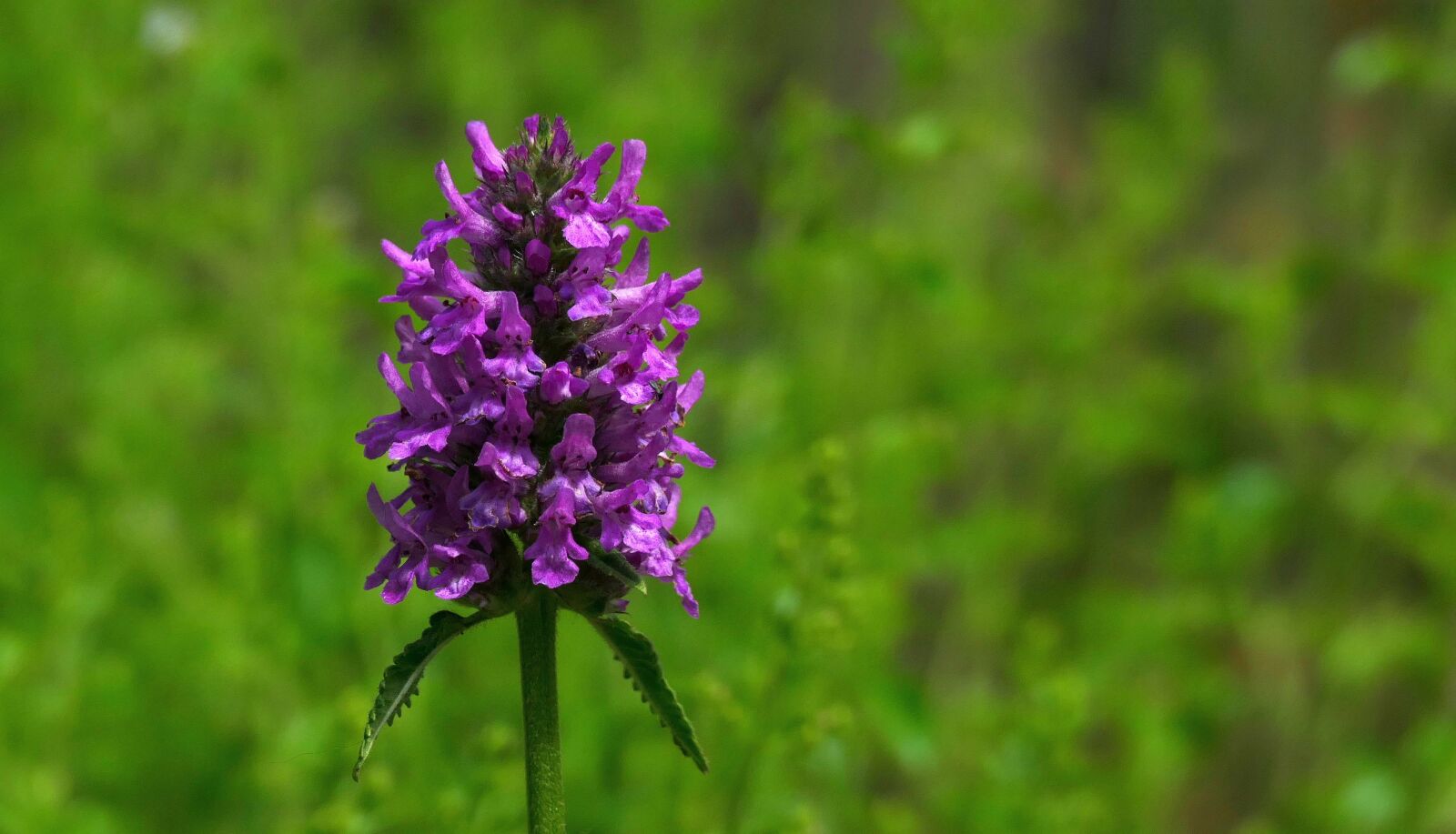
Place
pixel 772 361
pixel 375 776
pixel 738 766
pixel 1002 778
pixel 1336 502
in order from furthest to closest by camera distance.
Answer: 1. pixel 1336 502
2. pixel 772 361
3. pixel 1002 778
4. pixel 738 766
5. pixel 375 776

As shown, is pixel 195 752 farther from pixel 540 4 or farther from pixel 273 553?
pixel 540 4

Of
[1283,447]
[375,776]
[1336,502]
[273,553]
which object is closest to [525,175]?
[375,776]

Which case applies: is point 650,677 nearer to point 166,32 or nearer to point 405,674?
point 405,674

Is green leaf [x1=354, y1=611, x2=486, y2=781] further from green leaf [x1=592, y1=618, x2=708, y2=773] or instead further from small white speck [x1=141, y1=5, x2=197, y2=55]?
small white speck [x1=141, y1=5, x2=197, y2=55]

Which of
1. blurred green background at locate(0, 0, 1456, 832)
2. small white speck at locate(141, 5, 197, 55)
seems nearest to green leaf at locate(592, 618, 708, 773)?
blurred green background at locate(0, 0, 1456, 832)

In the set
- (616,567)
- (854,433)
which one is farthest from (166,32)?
(616,567)

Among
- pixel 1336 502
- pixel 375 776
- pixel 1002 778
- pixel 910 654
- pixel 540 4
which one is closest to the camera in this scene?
pixel 375 776
